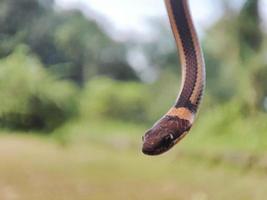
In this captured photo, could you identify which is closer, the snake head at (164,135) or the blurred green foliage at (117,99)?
the snake head at (164,135)

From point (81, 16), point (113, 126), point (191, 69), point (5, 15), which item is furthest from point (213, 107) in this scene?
point (191, 69)

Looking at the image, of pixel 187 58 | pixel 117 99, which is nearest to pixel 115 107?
pixel 117 99

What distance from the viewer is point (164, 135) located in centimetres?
65

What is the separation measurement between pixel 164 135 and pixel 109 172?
577mm

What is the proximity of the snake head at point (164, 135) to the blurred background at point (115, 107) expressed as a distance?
1.56 feet

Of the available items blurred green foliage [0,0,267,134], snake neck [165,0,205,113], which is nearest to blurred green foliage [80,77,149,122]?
blurred green foliage [0,0,267,134]

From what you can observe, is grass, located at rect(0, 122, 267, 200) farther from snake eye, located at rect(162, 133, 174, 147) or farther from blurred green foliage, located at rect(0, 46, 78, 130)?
snake eye, located at rect(162, 133, 174, 147)

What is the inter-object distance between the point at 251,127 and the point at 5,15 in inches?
20.1

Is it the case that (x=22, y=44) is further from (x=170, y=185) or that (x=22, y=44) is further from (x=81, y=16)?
(x=170, y=185)

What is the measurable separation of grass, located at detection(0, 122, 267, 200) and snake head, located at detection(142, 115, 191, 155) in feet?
1.63

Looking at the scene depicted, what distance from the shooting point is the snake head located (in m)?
0.65

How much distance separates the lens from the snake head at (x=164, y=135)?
647 mm

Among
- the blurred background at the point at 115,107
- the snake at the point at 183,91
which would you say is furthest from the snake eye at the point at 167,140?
the blurred background at the point at 115,107

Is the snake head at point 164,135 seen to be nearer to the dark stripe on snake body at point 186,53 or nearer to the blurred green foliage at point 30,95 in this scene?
the dark stripe on snake body at point 186,53
